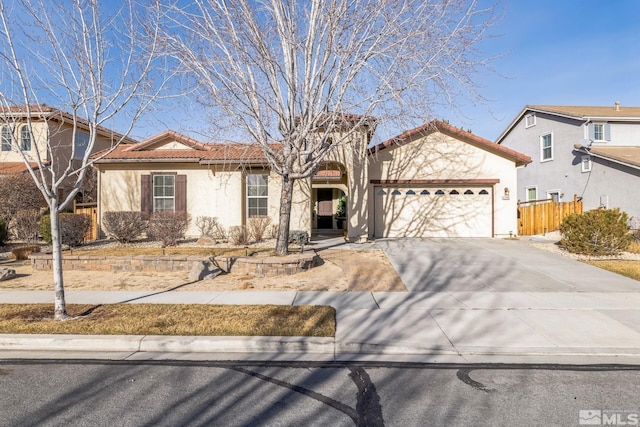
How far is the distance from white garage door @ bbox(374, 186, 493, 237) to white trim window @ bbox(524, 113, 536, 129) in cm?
1177

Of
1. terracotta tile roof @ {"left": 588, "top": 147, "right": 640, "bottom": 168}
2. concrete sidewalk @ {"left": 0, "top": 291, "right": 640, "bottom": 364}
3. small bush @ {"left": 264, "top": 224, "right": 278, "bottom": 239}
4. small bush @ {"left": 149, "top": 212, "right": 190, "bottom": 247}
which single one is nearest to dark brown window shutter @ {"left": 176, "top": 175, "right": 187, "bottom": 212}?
small bush @ {"left": 149, "top": 212, "right": 190, "bottom": 247}

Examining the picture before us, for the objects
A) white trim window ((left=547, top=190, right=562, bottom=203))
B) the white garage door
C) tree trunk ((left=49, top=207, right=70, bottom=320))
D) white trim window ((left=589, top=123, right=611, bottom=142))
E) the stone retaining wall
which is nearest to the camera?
tree trunk ((left=49, top=207, right=70, bottom=320))

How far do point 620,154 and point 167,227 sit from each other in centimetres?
2126

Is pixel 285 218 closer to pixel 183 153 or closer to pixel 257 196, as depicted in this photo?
pixel 257 196

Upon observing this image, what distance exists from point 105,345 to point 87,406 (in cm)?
174

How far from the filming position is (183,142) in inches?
633

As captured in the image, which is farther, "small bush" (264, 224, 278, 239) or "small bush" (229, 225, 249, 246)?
"small bush" (264, 224, 278, 239)

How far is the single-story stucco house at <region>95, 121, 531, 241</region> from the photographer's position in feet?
49.7

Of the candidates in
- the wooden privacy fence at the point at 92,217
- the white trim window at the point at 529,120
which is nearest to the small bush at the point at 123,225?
the wooden privacy fence at the point at 92,217

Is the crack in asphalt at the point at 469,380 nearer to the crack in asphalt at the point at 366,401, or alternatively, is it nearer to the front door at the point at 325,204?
the crack in asphalt at the point at 366,401

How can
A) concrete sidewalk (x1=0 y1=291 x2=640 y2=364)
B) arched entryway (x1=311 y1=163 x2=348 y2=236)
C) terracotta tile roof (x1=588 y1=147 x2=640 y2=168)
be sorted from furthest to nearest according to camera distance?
1. arched entryway (x1=311 y1=163 x2=348 y2=236)
2. terracotta tile roof (x1=588 y1=147 x2=640 y2=168)
3. concrete sidewalk (x1=0 y1=291 x2=640 y2=364)

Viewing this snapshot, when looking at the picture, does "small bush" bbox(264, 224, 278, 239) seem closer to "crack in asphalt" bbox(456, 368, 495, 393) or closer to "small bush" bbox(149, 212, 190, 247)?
"small bush" bbox(149, 212, 190, 247)

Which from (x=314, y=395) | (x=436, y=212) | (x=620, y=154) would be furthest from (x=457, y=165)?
(x=314, y=395)

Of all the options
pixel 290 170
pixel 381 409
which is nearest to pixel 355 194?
pixel 290 170
